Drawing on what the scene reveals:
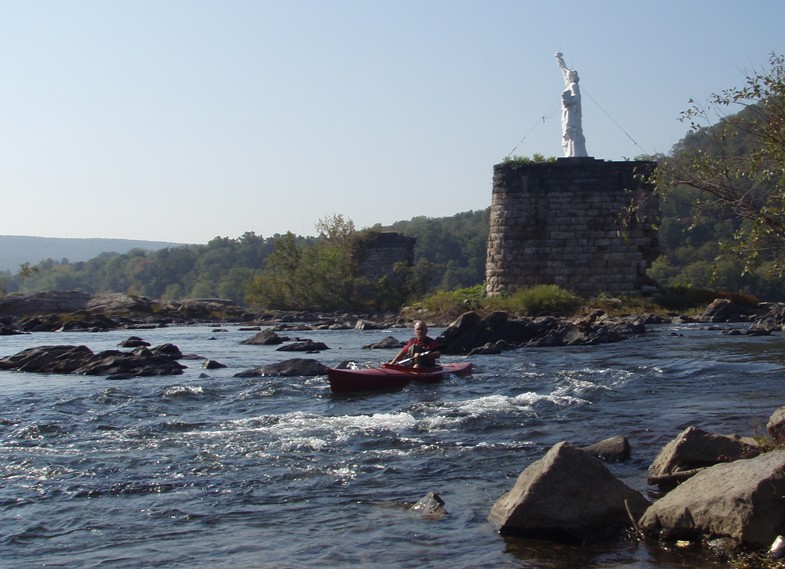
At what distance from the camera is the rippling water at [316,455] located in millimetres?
5805

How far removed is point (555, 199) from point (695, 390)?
52.7 ft

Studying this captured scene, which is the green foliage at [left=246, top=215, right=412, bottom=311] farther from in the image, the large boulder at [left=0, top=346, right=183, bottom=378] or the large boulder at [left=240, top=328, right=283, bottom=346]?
the large boulder at [left=0, top=346, right=183, bottom=378]

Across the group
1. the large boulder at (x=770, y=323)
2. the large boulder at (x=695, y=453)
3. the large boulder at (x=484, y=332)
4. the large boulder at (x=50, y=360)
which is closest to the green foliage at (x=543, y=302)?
the large boulder at (x=770, y=323)

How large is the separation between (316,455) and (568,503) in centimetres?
314

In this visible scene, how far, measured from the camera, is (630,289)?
27.2 metres

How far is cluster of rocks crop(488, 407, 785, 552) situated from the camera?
17.2 feet

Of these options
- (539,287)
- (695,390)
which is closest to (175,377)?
(695,390)

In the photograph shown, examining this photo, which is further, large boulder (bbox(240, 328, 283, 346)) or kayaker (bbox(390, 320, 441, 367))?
large boulder (bbox(240, 328, 283, 346))

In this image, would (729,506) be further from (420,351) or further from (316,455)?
(420,351)

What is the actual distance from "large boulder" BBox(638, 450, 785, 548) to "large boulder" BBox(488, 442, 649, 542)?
207 millimetres

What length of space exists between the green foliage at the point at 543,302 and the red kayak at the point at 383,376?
484 inches

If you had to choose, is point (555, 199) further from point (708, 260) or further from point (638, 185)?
point (708, 260)

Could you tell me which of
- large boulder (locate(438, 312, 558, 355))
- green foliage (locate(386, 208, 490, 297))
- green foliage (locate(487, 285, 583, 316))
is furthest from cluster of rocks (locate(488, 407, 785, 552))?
green foliage (locate(386, 208, 490, 297))

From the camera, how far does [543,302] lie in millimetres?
26359
